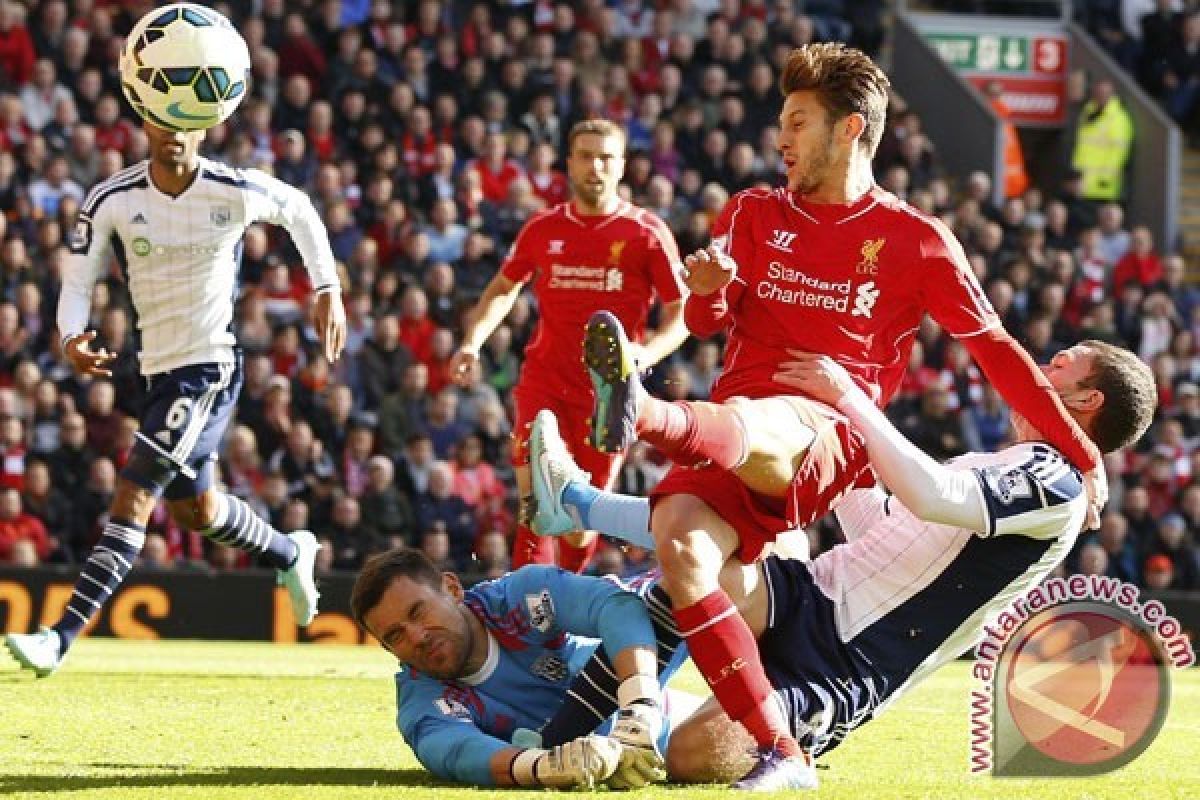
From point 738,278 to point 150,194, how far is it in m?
3.64

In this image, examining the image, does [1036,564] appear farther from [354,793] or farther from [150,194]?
[150,194]

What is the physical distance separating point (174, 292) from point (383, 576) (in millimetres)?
3797

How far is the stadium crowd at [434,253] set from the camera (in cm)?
1576

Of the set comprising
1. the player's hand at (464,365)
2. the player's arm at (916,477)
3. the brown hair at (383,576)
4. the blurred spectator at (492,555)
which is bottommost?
the blurred spectator at (492,555)

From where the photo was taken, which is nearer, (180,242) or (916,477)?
(916,477)

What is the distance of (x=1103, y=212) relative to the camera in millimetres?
21016

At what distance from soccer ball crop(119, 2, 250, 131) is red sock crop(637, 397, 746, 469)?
158 inches

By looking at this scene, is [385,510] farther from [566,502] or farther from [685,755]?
[685,755]

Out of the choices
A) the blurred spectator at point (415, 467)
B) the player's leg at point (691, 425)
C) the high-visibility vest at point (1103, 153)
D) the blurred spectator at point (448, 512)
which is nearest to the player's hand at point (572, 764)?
the player's leg at point (691, 425)

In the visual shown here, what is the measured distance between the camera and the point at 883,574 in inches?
265

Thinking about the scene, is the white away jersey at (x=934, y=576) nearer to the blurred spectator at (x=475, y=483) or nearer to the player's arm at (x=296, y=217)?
the player's arm at (x=296, y=217)

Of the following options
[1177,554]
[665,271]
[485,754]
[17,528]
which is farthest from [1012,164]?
[485,754]

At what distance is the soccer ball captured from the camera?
9516 mm

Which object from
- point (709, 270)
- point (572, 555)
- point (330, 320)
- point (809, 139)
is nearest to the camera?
point (709, 270)
